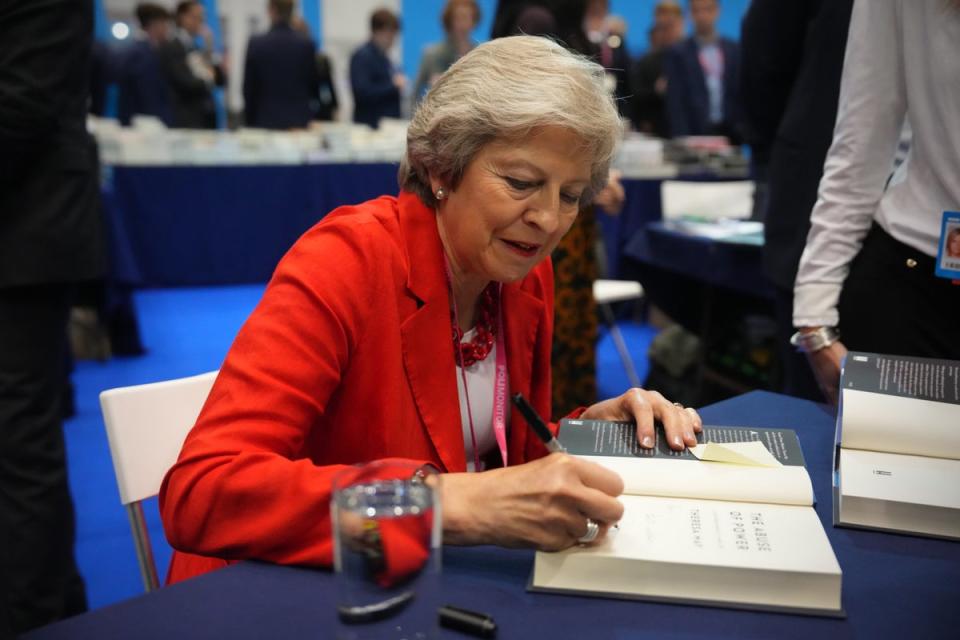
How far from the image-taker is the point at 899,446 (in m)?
1.19

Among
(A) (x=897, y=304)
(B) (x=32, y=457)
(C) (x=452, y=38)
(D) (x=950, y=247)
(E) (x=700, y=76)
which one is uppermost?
(C) (x=452, y=38)

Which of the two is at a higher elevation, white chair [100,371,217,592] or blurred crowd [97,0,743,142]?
blurred crowd [97,0,743,142]

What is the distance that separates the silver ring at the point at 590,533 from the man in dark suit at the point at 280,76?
6.83 metres

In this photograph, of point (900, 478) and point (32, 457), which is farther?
point (32, 457)

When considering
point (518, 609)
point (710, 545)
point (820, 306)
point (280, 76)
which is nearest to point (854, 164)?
point (820, 306)

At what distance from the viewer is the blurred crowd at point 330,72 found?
7188 mm

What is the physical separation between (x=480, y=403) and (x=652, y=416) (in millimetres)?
340

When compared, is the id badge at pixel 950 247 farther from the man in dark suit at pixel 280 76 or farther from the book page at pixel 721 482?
the man in dark suit at pixel 280 76

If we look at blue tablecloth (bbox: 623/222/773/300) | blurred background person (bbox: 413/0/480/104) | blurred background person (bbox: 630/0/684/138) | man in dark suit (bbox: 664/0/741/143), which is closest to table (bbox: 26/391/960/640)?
blue tablecloth (bbox: 623/222/773/300)

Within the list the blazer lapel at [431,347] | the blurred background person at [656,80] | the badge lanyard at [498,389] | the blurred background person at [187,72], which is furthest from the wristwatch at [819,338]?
the blurred background person at [187,72]

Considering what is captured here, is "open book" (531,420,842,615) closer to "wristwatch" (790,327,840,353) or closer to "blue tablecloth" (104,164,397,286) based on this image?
"wristwatch" (790,327,840,353)

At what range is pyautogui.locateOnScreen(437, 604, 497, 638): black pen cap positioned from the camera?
82 centimetres

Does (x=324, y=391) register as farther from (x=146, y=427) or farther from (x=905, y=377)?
(x=905, y=377)

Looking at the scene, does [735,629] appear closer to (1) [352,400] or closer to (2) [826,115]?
(1) [352,400]
